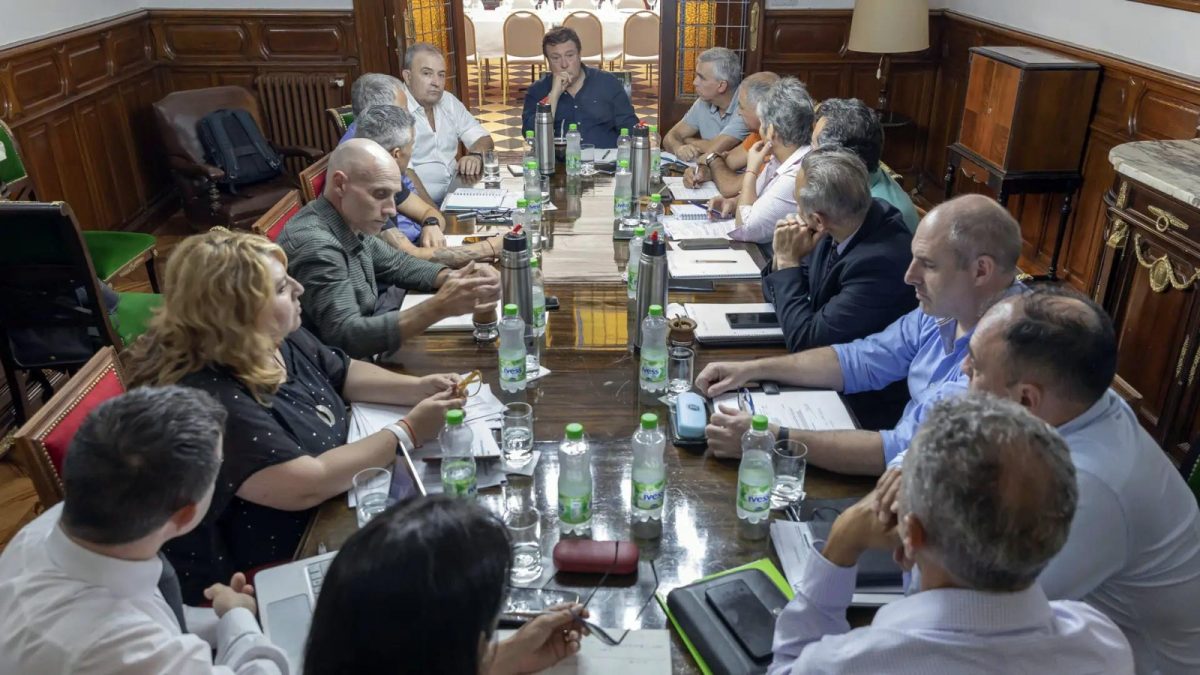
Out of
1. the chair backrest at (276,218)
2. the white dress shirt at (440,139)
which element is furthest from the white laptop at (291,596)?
the white dress shirt at (440,139)

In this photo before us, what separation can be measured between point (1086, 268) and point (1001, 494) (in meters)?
A: 3.60

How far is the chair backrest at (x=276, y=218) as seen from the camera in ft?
8.02

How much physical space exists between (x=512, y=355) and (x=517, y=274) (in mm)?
287

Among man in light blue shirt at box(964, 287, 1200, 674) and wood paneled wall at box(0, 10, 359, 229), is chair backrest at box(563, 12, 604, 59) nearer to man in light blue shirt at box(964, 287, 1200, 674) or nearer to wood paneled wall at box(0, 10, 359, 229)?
wood paneled wall at box(0, 10, 359, 229)

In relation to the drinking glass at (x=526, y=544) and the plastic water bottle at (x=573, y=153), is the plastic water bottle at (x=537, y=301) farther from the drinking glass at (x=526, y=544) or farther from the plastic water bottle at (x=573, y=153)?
the plastic water bottle at (x=573, y=153)

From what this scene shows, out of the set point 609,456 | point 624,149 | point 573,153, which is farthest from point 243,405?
point 624,149

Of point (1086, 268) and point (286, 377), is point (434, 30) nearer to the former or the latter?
point (1086, 268)

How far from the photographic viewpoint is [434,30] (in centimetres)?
Answer: 567

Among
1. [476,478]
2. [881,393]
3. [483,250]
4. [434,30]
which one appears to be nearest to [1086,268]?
[881,393]

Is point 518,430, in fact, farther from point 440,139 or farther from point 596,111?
point 596,111

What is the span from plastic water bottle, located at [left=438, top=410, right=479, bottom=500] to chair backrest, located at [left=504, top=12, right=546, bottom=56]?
6.84m

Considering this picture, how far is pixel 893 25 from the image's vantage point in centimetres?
479

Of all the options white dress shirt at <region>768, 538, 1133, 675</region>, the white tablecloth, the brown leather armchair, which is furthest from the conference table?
the white tablecloth

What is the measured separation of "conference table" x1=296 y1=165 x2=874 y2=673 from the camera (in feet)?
4.42
